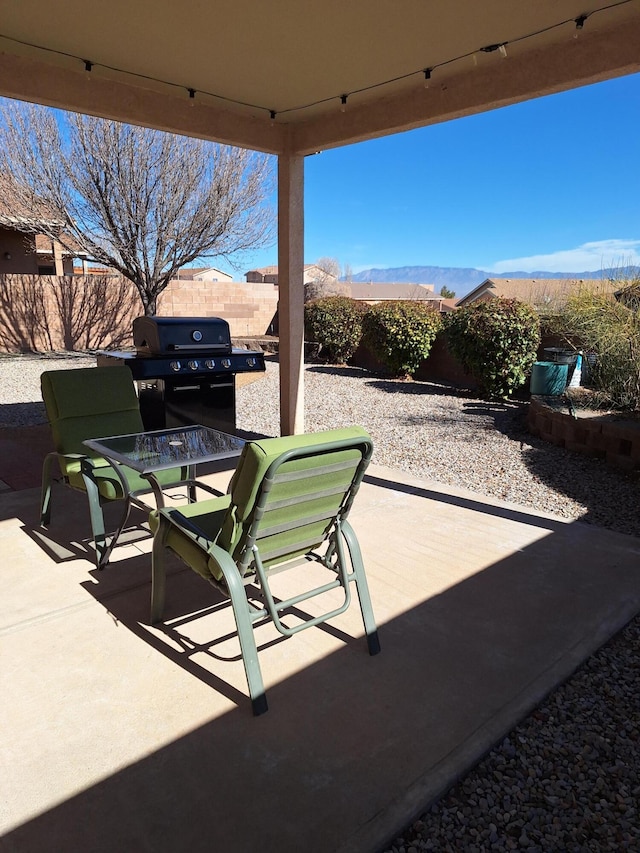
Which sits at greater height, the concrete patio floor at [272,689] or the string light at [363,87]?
the string light at [363,87]

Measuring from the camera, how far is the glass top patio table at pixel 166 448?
9.64ft

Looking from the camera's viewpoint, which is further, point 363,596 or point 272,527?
point 363,596

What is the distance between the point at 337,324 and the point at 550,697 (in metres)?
10.6

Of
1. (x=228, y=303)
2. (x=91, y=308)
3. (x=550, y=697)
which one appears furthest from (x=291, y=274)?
(x=91, y=308)

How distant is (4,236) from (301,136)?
57.8ft

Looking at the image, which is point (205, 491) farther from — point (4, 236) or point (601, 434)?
point (4, 236)

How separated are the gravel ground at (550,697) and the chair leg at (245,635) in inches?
25.1

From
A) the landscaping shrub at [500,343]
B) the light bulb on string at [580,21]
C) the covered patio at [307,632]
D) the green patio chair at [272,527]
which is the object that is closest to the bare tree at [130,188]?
the landscaping shrub at [500,343]

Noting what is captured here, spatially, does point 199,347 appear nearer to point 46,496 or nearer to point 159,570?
point 46,496

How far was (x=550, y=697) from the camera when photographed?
218cm

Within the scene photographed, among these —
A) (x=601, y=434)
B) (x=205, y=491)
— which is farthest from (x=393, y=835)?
(x=601, y=434)

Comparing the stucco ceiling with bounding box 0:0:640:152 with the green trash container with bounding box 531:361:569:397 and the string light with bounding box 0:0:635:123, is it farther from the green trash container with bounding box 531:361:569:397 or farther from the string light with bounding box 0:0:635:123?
the green trash container with bounding box 531:361:569:397

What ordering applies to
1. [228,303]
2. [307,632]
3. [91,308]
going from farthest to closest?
[228,303] < [91,308] < [307,632]

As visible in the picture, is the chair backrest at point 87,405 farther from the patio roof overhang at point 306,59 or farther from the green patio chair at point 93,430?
the patio roof overhang at point 306,59
